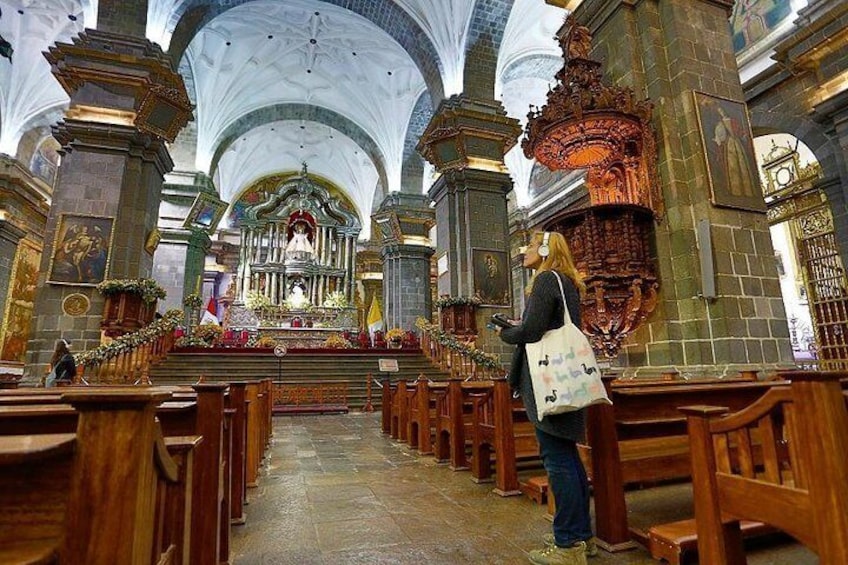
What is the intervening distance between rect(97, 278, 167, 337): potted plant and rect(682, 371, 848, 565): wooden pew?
8695mm

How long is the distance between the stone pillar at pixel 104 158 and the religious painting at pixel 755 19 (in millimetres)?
12496

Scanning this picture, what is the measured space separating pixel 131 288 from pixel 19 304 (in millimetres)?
10169

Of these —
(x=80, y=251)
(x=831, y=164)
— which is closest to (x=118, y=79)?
(x=80, y=251)

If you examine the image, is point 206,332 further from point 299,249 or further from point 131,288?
point 299,249

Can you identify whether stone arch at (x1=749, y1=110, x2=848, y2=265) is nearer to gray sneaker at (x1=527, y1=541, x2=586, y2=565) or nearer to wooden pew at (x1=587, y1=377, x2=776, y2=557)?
wooden pew at (x1=587, y1=377, x2=776, y2=557)

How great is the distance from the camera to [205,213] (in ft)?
48.0

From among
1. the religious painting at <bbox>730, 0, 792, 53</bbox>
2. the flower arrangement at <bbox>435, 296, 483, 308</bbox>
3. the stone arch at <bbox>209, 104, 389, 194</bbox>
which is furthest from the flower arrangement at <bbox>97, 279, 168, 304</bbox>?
the religious painting at <bbox>730, 0, 792, 53</bbox>

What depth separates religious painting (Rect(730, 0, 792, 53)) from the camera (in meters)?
10.1

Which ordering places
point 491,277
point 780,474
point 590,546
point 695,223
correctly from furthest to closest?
1. point 491,277
2. point 695,223
3. point 590,546
4. point 780,474

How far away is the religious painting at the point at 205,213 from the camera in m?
14.3

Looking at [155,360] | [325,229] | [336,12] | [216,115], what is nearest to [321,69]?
[336,12]

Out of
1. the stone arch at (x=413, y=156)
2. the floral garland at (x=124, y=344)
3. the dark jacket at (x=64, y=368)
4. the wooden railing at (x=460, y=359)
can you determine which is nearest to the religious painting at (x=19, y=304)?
the floral garland at (x=124, y=344)

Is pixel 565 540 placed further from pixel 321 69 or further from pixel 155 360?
pixel 321 69

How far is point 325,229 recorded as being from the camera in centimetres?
2186
